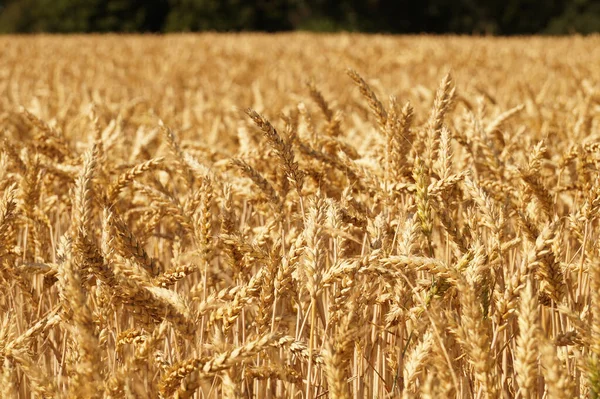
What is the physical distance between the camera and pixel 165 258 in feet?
6.98

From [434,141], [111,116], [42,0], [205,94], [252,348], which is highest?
[42,0]

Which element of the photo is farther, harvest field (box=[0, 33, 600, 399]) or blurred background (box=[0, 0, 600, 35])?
blurred background (box=[0, 0, 600, 35])

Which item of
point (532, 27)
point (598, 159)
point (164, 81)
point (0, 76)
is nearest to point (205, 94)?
point (164, 81)

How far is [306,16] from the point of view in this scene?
28.3m

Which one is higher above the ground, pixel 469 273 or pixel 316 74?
pixel 316 74

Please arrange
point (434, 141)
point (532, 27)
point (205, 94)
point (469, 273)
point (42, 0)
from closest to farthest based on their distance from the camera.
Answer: point (469, 273) → point (434, 141) → point (205, 94) → point (42, 0) → point (532, 27)

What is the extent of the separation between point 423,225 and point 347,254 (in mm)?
641

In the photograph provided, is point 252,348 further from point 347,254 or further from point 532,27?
point 532,27

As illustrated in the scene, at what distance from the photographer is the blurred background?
25.0 metres

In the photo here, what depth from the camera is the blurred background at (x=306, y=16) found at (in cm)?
2502

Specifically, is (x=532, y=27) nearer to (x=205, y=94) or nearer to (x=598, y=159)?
(x=205, y=94)

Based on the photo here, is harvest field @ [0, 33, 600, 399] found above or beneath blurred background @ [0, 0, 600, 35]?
beneath

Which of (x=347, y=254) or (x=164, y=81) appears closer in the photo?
(x=347, y=254)

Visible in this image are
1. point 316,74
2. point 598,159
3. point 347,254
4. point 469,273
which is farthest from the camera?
point 316,74
